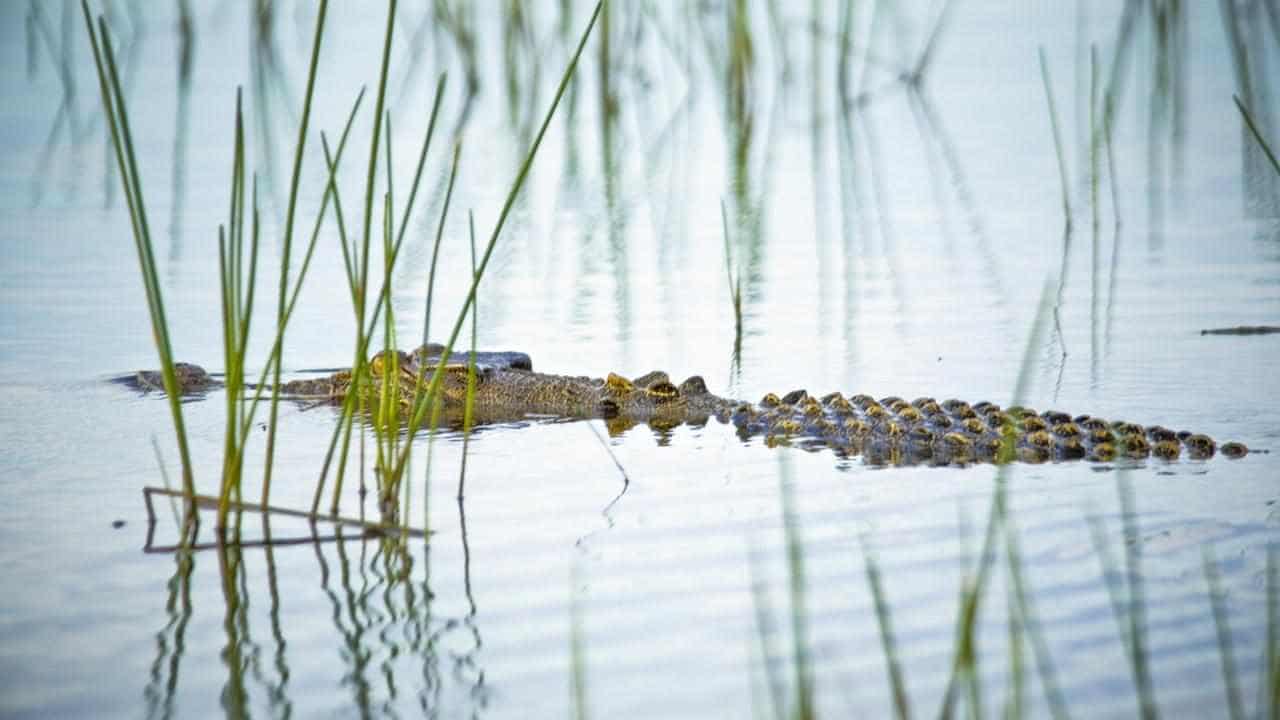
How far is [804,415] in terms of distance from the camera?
7125 millimetres

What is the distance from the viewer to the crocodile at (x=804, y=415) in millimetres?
6441

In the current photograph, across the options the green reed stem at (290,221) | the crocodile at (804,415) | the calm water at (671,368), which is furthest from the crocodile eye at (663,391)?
the green reed stem at (290,221)

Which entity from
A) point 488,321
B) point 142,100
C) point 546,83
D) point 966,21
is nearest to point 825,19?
point 966,21

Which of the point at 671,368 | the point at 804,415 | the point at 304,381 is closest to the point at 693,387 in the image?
the point at 804,415

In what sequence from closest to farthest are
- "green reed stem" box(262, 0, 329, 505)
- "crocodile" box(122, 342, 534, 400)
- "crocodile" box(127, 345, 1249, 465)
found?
"green reed stem" box(262, 0, 329, 505)
"crocodile" box(127, 345, 1249, 465)
"crocodile" box(122, 342, 534, 400)

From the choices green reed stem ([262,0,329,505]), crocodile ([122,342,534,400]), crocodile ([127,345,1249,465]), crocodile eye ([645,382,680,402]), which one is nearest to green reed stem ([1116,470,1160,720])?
crocodile ([127,345,1249,465])

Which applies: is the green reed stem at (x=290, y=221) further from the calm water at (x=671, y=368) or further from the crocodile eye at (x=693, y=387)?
the crocodile eye at (x=693, y=387)

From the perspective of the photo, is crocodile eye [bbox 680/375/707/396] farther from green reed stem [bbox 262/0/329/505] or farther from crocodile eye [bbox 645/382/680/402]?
green reed stem [bbox 262/0/329/505]

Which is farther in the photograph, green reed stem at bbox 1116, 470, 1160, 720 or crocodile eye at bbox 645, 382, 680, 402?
crocodile eye at bbox 645, 382, 680, 402

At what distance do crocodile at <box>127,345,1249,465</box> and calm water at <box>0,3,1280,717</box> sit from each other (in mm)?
185

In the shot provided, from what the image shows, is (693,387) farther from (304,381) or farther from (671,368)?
(304,381)

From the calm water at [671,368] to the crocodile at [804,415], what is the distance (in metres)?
0.19

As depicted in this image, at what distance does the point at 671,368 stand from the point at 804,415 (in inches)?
67.6

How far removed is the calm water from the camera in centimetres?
440
